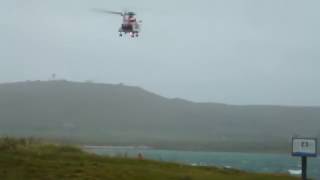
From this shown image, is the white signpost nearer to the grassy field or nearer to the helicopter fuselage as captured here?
the grassy field

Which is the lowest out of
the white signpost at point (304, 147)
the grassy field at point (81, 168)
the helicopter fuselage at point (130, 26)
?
the grassy field at point (81, 168)

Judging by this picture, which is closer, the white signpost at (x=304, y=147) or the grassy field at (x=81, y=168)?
the white signpost at (x=304, y=147)

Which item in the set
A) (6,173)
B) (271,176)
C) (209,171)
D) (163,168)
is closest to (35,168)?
(6,173)

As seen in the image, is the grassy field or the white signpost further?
the grassy field

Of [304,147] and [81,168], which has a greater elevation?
[304,147]

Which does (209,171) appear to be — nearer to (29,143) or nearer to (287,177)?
(287,177)

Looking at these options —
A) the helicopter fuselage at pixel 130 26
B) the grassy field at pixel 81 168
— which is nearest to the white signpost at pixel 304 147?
the grassy field at pixel 81 168

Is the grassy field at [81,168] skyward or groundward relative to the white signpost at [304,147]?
groundward

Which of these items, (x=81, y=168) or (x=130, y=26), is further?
(x=81, y=168)

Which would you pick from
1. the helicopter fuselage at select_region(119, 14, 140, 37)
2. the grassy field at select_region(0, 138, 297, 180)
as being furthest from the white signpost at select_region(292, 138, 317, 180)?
the helicopter fuselage at select_region(119, 14, 140, 37)

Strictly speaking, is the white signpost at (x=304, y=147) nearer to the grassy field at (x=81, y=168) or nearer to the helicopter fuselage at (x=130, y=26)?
the grassy field at (x=81, y=168)
